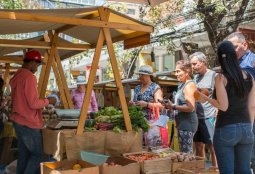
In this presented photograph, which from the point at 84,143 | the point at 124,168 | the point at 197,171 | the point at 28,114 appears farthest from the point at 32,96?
the point at 197,171

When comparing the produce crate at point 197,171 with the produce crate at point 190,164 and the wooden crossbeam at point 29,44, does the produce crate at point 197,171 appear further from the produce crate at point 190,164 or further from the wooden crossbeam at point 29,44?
the wooden crossbeam at point 29,44

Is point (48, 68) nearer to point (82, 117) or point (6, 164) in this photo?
point (82, 117)

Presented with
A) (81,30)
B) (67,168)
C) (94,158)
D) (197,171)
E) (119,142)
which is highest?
(81,30)

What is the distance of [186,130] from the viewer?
539cm

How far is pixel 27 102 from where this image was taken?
4.72 meters

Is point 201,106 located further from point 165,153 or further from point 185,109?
point 165,153

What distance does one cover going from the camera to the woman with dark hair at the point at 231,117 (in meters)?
3.56

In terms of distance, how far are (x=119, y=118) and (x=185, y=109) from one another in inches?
49.7

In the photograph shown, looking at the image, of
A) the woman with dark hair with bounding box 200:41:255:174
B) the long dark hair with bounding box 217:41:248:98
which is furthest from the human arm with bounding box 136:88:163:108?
the long dark hair with bounding box 217:41:248:98

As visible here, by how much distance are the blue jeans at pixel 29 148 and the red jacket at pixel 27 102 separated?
0.08 m

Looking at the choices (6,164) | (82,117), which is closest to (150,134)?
(82,117)

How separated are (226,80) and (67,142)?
5.86 ft

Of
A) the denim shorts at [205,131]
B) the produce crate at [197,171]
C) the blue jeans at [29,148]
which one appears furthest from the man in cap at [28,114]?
the denim shorts at [205,131]

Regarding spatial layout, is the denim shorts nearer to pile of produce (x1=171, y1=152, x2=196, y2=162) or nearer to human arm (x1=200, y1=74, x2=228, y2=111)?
pile of produce (x1=171, y1=152, x2=196, y2=162)
